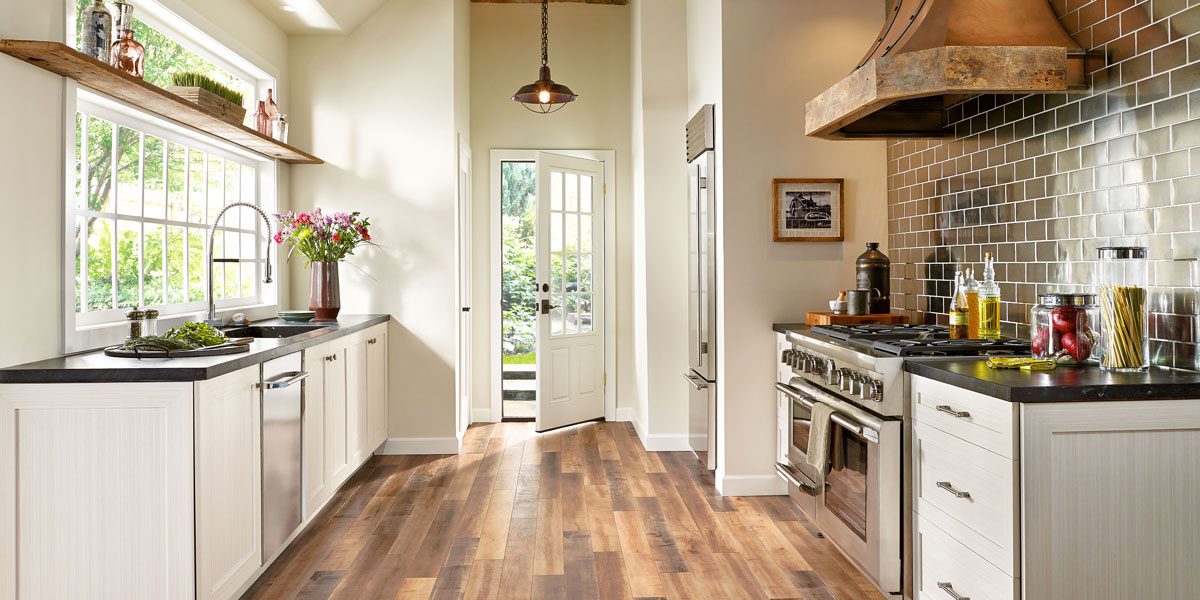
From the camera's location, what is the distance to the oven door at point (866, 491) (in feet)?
8.45

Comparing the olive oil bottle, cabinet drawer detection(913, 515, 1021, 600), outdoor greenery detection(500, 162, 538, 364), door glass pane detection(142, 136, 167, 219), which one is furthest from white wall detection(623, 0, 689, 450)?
outdoor greenery detection(500, 162, 538, 364)

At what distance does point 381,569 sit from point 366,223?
7.62ft

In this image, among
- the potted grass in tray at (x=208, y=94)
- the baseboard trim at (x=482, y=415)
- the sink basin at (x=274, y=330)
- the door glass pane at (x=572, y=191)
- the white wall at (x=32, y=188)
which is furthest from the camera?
the baseboard trim at (x=482, y=415)

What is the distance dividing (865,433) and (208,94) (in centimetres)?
308

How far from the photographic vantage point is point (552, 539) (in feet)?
11.2

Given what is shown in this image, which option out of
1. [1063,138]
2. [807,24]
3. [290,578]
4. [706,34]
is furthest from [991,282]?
[290,578]

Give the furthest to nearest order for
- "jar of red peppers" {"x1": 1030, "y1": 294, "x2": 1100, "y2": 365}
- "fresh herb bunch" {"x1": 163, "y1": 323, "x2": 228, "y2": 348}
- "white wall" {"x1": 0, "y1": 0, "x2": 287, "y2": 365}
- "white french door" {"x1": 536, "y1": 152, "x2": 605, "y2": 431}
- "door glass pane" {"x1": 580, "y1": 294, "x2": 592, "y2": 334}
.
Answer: "door glass pane" {"x1": 580, "y1": 294, "x2": 592, "y2": 334}, "white french door" {"x1": 536, "y1": 152, "x2": 605, "y2": 431}, "fresh herb bunch" {"x1": 163, "y1": 323, "x2": 228, "y2": 348}, "white wall" {"x1": 0, "y1": 0, "x2": 287, "y2": 365}, "jar of red peppers" {"x1": 1030, "y1": 294, "x2": 1100, "y2": 365}

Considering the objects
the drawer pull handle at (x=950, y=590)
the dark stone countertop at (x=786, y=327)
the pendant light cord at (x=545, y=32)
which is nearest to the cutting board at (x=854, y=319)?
the dark stone countertop at (x=786, y=327)

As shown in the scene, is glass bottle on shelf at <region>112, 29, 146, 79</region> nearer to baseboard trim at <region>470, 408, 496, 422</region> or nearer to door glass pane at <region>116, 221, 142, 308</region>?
door glass pane at <region>116, 221, 142, 308</region>

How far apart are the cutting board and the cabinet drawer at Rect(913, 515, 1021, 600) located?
122 cm

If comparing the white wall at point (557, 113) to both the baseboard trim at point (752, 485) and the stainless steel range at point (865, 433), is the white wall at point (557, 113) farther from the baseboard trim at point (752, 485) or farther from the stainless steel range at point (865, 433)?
the stainless steel range at point (865, 433)

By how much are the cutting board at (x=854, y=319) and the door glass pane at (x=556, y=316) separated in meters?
2.45

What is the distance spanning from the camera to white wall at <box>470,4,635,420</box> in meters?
6.11

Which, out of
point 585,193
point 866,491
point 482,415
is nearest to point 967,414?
point 866,491
